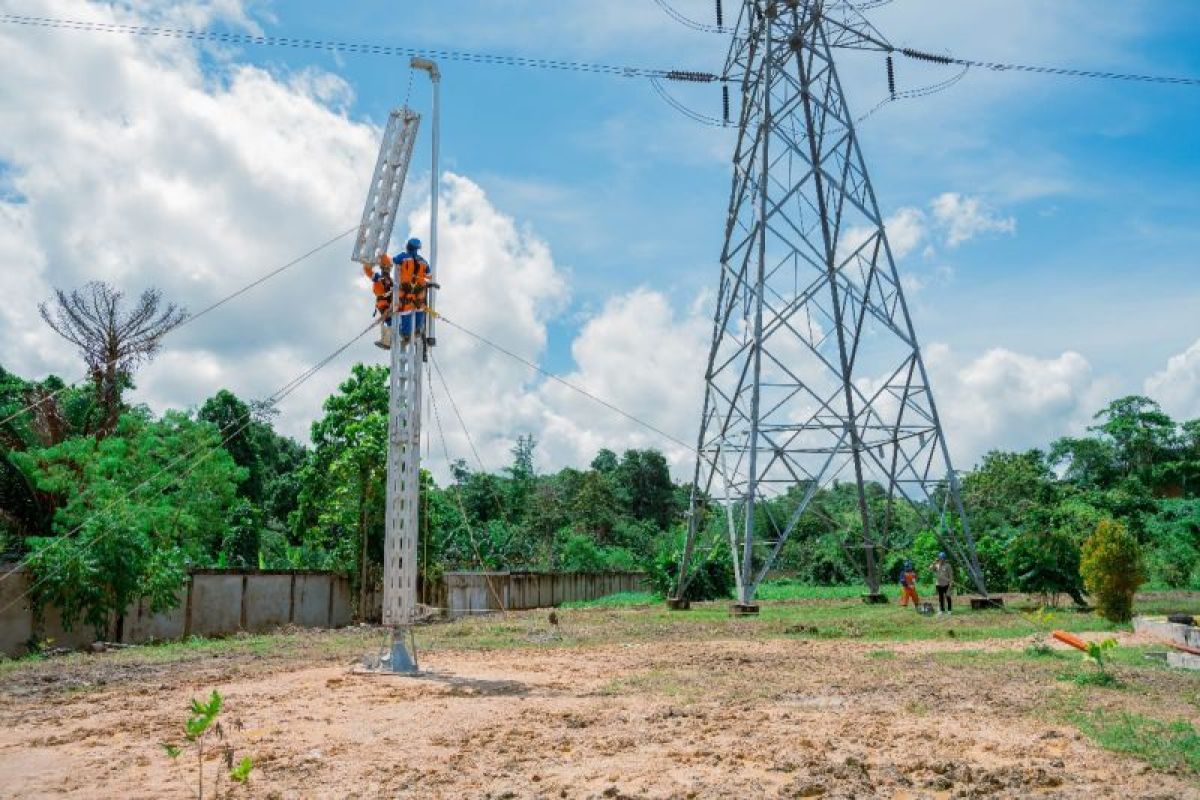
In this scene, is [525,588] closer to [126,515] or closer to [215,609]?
[215,609]

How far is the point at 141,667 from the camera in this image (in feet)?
48.2

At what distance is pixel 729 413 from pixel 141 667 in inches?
566

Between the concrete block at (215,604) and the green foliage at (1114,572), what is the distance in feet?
61.8

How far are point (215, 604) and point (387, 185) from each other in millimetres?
14044

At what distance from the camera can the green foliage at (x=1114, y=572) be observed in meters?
17.9

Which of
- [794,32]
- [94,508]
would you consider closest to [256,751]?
[94,508]

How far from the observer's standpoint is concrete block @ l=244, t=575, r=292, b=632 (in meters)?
25.0

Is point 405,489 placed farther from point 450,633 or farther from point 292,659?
point 450,633

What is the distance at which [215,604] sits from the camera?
78.0 feet

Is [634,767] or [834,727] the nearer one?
[634,767]

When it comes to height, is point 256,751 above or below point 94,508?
below

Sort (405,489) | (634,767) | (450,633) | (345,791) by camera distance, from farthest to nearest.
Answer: (450,633) < (405,489) < (634,767) < (345,791)

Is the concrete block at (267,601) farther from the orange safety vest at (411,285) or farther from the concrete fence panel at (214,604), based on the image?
the orange safety vest at (411,285)

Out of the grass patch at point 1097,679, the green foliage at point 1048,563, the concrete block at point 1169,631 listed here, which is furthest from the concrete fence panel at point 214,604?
the concrete block at point 1169,631
